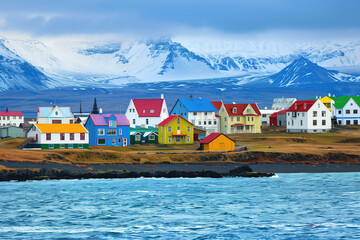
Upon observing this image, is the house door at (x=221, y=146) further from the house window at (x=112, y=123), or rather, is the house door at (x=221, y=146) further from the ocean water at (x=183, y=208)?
the house window at (x=112, y=123)

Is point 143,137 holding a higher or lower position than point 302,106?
lower

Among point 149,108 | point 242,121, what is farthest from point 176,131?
point 242,121

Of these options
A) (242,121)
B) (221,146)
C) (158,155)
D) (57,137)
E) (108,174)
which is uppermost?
(242,121)

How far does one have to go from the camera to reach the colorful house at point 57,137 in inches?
3875

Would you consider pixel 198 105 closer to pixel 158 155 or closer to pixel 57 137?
pixel 57 137

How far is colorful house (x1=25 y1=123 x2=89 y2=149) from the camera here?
9844cm

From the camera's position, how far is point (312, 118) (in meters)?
144

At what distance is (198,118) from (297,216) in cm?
9079

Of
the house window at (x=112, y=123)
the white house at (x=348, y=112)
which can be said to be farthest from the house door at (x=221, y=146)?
the white house at (x=348, y=112)

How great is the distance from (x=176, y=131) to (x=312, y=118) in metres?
37.5

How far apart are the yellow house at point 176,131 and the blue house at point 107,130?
583 cm

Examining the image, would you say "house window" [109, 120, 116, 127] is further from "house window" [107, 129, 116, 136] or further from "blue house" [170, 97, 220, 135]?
"blue house" [170, 97, 220, 135]

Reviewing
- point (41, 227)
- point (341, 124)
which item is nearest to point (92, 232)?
point (41, 227)

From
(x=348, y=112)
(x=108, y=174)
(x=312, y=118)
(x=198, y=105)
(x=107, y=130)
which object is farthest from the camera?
(x=348, y=112)
